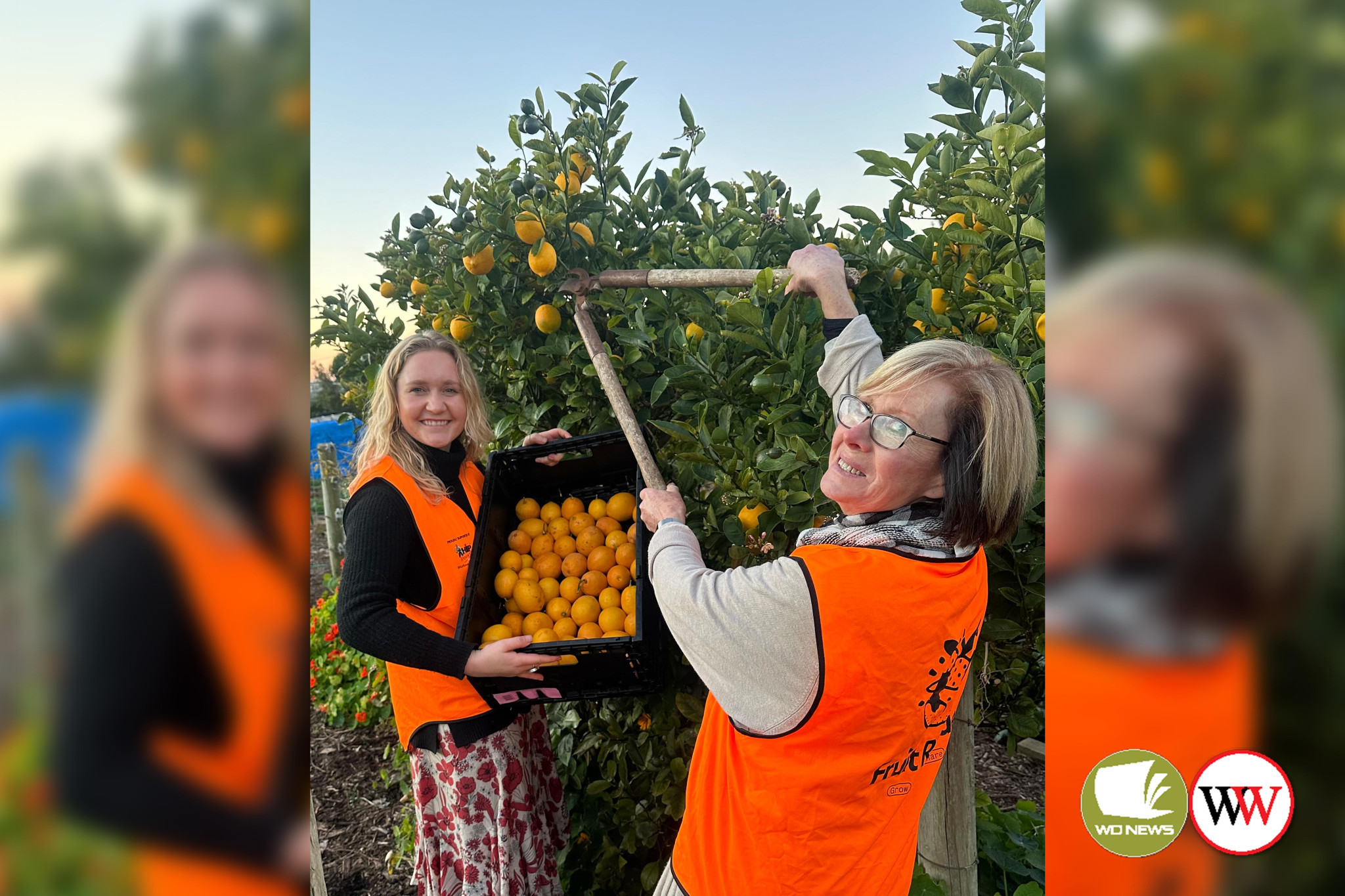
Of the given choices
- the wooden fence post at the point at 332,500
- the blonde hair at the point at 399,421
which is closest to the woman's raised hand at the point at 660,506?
the blonde hair at the point at 399,421

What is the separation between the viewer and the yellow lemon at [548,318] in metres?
2.58

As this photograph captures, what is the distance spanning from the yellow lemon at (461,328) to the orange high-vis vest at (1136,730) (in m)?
2.26

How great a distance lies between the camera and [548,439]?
2553 mm

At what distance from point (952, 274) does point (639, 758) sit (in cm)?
181

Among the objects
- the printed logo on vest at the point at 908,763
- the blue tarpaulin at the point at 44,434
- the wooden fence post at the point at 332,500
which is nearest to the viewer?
the blue tarpaulin at the point at 44,434

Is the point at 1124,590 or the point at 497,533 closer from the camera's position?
the point at 1124,590

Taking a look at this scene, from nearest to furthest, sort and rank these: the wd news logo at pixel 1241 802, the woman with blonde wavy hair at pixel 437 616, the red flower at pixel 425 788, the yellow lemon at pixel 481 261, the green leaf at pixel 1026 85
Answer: the wd news logo at pixel 1241 802
the green leaf at pixel 1026 85
the woman with blonde wavy hair at pixel 437 616
the red flower at pixel 425 788
the yellow lemon at pixel 481 261

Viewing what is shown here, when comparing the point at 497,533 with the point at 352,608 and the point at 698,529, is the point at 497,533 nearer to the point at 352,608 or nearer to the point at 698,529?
the point at 352,608

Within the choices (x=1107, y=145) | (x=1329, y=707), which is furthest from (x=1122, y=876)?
(x=1107, y=145)

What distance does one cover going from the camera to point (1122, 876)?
972 mm

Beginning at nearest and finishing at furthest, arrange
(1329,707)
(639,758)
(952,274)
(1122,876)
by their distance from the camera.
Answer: (1329,707) → (1122,876) → (952,274) → (639,758)

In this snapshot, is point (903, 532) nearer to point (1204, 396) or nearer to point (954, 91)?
point (1204, 396)

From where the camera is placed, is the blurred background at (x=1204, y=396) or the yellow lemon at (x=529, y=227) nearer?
the blurred background at (x=1204, y=396)

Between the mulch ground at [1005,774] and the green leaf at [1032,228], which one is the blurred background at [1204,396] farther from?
the mulch ground at [1005,774]
